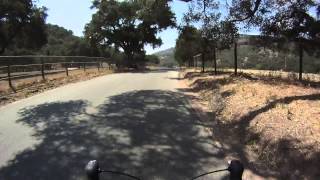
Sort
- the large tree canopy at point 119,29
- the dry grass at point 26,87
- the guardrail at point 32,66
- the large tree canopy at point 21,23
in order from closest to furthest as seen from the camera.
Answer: the dry grass at point 26,87
the guardrail at point 32,66
the large tree canopy at point 21,23
the large tree canopy at point 119,29

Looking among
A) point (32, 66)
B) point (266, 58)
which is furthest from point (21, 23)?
point (266, 58)

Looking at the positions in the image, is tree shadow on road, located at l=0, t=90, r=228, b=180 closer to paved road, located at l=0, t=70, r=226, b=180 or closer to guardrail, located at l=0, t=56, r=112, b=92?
paved road, located at l=0, t=70, r=226, b=180

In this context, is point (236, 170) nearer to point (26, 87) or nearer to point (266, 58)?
point (26, 87)

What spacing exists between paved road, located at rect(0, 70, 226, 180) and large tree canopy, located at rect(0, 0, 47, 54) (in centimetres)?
3423

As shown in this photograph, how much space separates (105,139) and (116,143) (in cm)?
44

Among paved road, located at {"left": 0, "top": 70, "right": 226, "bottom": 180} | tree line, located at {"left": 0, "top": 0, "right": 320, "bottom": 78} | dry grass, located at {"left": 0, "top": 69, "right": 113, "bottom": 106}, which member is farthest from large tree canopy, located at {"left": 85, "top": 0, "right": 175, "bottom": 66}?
paved road, located at {"left": 0, "top": 70, "right": 226, "bottom": 180}

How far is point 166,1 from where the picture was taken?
61.2 ft

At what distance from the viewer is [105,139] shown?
31.9ft

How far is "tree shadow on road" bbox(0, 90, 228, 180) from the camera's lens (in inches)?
300

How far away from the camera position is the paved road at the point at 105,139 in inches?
302

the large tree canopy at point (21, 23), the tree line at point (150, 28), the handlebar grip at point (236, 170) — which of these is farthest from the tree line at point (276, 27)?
the large tree canopy at point (21, 23)

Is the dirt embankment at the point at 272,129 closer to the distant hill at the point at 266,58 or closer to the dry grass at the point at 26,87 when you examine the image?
the dry grass at the point at 26,87

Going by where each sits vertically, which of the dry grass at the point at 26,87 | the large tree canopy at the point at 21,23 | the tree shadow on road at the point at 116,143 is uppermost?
the large tree canopy at the point at 21,23

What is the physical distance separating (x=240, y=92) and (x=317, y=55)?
746cm
